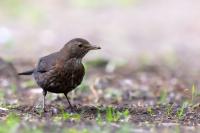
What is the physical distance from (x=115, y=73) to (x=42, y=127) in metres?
6.47

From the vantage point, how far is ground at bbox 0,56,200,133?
7.86m

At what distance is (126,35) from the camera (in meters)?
19.5

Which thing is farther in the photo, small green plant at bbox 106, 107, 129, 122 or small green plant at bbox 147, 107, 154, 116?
small green plant at bbox 147, 107, 154, 116

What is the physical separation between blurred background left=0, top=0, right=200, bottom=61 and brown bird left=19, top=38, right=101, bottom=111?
20.5 ft

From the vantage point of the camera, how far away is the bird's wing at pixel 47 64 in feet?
31.0

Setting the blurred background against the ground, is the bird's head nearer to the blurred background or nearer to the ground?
the ground

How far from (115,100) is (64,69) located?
2.41 m

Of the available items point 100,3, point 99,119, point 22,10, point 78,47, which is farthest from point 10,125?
point 100,3

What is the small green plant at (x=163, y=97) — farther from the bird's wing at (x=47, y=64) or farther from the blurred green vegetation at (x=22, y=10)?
the blurred green vegetation at (x=22, y=10)

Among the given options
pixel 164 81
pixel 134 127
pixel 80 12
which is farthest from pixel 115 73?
pixel 80 12

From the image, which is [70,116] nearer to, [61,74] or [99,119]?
[99,119]

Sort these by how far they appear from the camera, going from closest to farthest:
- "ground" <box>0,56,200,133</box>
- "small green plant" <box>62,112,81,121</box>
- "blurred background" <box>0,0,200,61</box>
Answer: "ground" <box>0,56,200,133</box>
"small green plant" <box>62,112,81,121</box>
"blurred background" <box>0,0,200,61</box>

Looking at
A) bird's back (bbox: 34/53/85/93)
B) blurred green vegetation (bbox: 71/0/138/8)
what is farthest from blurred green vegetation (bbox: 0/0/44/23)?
bird's back (bbox: 34/53/85/93)

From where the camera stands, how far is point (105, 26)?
20391 mm
